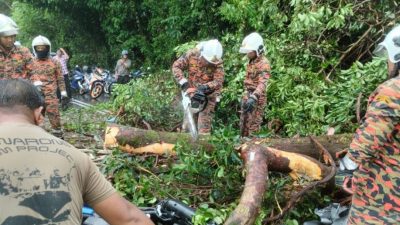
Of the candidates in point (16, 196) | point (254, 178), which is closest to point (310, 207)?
point (254, 178)

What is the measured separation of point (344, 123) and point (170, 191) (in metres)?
2.58

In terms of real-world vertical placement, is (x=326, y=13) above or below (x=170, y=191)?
above

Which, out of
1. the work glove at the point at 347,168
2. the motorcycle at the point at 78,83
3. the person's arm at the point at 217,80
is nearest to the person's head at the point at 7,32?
the person's arm at the point at 217,80

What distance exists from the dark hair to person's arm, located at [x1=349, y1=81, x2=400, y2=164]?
1.59 meters

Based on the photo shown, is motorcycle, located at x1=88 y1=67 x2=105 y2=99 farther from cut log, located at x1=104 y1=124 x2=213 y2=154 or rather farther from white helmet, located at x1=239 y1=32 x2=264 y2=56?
cut log, located at x1=104 y1=124 x2=213 y2=154

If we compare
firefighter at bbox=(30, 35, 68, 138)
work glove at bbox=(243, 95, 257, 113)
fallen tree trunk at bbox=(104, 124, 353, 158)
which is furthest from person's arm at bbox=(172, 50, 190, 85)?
firefighter at bbox=(30, 35, 68, 138)

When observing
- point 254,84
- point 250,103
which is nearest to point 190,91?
point 250,103

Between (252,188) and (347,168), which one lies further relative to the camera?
(252,188)

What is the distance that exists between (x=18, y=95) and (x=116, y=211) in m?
0.66

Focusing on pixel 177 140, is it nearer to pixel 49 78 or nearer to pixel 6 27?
pixel 6 27

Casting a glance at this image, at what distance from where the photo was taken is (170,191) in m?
4.00

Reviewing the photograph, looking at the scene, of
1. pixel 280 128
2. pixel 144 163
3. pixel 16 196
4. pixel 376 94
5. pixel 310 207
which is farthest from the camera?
pixel 280 128

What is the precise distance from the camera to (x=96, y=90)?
14922mm

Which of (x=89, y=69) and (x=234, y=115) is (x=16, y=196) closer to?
(x=234, y=115)
